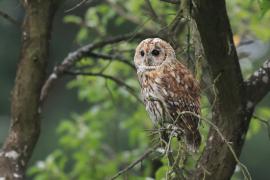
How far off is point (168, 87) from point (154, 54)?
333 millimetres

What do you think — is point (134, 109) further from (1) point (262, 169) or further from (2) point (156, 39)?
(1) point (262, 169)

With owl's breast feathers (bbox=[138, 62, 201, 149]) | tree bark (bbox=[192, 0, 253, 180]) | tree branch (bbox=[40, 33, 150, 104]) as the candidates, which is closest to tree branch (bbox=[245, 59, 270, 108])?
tree bark (bbox=[192, 0, 253, 180])

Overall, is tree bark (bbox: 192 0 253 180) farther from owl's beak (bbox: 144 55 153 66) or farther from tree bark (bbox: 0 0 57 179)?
tree bark (bbox: 0 0 57 179)

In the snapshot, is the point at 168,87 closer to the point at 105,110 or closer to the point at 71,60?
the point at 71,60

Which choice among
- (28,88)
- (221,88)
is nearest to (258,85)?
(221,88)

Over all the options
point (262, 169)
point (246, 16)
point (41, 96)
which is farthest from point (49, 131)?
point (41, 96)

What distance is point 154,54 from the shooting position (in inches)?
211

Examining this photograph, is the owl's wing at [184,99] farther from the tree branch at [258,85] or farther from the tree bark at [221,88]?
the tree branch at [258,85]

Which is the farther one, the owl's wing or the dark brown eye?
the dark brown eye

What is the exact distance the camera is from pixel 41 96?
18.4 ft

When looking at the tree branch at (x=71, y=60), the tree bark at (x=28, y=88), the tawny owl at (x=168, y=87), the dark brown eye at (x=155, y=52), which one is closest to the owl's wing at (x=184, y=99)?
the tawny owl at (x=168, y=87)

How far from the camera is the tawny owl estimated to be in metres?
4.96

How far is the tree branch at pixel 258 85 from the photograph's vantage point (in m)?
4.97

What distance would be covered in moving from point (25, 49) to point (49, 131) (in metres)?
10.0
